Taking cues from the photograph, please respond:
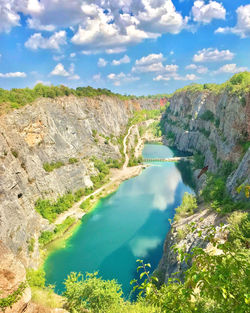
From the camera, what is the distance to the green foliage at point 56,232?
103 feet

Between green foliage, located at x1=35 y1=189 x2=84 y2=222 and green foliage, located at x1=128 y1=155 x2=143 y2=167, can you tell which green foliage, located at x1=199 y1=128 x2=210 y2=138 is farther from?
green foliage, located at x1=35 y1=189 x2=84 y2=222

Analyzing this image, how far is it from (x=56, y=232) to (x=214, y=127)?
46758mm

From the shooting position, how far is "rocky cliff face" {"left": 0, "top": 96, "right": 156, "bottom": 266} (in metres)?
27.5

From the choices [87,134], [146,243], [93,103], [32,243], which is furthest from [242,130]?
[93,103]

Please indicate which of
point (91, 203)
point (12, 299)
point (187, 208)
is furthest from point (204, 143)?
point (12, 299)

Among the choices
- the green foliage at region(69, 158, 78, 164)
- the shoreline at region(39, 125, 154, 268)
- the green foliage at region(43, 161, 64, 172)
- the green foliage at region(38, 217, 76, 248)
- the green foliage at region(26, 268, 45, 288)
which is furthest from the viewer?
the green foliage at region(69, 158, 78, 164)

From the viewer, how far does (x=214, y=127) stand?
5866cm

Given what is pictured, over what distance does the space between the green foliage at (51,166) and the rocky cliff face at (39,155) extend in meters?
0.62

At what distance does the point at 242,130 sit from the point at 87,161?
3585 centimetres

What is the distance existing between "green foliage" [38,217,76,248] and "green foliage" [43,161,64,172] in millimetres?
10521

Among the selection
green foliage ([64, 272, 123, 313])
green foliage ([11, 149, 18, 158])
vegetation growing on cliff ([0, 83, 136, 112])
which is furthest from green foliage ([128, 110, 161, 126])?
green foliage ([64, 272, 123, 313])

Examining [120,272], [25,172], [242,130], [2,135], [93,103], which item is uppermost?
[93,103]

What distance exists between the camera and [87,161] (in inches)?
2211

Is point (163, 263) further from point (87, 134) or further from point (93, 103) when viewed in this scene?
point (93, 103)
